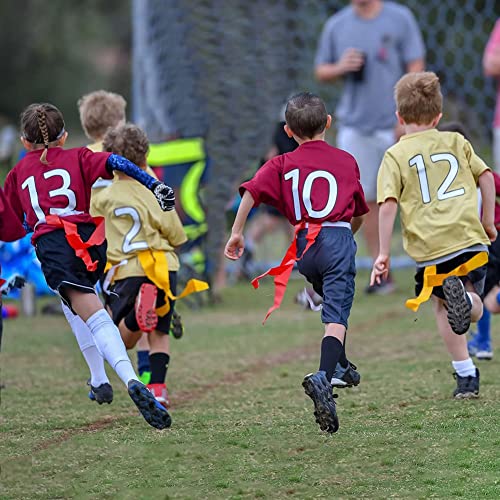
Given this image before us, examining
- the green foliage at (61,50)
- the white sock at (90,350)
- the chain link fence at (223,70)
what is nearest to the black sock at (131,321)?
the white sock at (90,350)

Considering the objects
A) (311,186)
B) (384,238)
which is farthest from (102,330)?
(384,238)

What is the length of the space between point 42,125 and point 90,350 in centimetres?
113

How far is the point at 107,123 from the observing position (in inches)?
253

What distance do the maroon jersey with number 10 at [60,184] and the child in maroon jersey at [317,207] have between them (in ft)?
2.25

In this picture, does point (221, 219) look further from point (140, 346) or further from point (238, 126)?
point (140, 346)

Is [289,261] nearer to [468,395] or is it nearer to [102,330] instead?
[102,330]

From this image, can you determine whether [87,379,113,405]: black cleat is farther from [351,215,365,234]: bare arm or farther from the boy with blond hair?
the boy with blond hair

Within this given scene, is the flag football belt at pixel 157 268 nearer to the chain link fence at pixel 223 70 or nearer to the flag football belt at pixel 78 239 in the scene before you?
the flag football belt at pixel 78 239

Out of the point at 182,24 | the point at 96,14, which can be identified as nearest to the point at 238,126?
the point at 182,24

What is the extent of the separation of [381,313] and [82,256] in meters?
4.09

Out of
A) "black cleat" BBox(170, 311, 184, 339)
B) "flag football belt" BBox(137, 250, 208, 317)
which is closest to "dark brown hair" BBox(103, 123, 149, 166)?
"flag football belt" BBox(137, 250, 208, 317)

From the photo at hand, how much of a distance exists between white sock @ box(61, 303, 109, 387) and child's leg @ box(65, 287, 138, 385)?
370 millimetres

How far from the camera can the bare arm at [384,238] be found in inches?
207

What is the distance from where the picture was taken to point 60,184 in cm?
518
